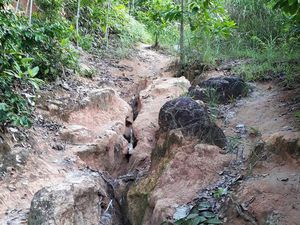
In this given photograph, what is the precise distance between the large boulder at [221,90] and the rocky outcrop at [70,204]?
2.16 meters

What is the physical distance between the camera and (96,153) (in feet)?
17.0

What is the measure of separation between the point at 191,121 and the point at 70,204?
5.49ft

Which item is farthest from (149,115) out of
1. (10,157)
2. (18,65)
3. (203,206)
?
(203,206)

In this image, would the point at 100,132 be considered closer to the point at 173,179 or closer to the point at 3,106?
the point at 3,106

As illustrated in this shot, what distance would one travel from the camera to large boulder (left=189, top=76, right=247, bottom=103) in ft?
17.5

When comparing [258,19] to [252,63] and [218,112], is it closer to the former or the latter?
[252,63]

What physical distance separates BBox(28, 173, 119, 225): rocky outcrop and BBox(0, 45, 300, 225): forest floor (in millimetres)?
378

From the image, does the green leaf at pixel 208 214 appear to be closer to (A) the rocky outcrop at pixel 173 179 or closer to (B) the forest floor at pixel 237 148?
(B) the forest floor at pixel 237 148

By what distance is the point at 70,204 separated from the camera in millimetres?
3445

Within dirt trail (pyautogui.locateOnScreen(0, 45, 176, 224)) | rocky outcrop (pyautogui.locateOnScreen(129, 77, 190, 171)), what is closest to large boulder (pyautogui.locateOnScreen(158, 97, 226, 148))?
rocky outcrop (pyautogui.locateOnScreen(129, 77, 190, 171))

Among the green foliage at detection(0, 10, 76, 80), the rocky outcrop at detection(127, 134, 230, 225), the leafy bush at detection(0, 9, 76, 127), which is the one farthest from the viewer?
the green foliage at detection(0, 10, 76, 80)

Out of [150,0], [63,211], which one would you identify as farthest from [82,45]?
[63,211]

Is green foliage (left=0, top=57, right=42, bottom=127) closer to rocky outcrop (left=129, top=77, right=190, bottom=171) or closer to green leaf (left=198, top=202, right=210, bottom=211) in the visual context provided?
rocky outcrop (left=129, top=77, right=190, bottom=171)

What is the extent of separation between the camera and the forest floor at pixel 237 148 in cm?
291
